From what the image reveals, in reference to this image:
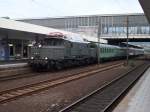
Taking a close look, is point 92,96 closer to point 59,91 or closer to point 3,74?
point 59,91

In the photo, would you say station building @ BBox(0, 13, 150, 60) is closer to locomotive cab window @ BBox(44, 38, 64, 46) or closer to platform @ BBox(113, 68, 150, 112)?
locomotive cab window @ BBox(44, 38, 64, 46)

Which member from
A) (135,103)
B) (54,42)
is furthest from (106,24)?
(135,103)

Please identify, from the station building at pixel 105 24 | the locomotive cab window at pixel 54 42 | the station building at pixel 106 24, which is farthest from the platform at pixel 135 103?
the station building at pixel 105 24

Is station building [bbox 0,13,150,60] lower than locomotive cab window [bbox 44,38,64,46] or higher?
higher

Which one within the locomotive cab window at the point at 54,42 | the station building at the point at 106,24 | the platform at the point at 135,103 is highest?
the station building at the point at 106,24

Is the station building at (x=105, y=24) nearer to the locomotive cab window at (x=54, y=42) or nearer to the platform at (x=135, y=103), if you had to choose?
A: the locomotive cab window at (x=54, y=42)

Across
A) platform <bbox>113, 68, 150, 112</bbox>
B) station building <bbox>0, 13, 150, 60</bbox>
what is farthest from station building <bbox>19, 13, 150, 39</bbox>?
platform <bbox>113, 68, 150, 112</bbox>

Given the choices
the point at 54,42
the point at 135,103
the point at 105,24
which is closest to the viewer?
the point at 135,103

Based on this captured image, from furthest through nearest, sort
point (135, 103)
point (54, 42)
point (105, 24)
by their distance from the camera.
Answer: point (105, 24) < point (54, 42) < point (135, 103)

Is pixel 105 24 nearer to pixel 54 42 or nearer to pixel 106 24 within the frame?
pixel 106 24

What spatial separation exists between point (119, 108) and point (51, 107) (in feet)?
8.07

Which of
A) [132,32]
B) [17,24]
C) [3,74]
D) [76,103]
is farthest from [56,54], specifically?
[132,32]

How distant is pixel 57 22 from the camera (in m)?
111

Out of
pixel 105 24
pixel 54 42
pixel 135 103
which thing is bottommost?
pixel 135 103
